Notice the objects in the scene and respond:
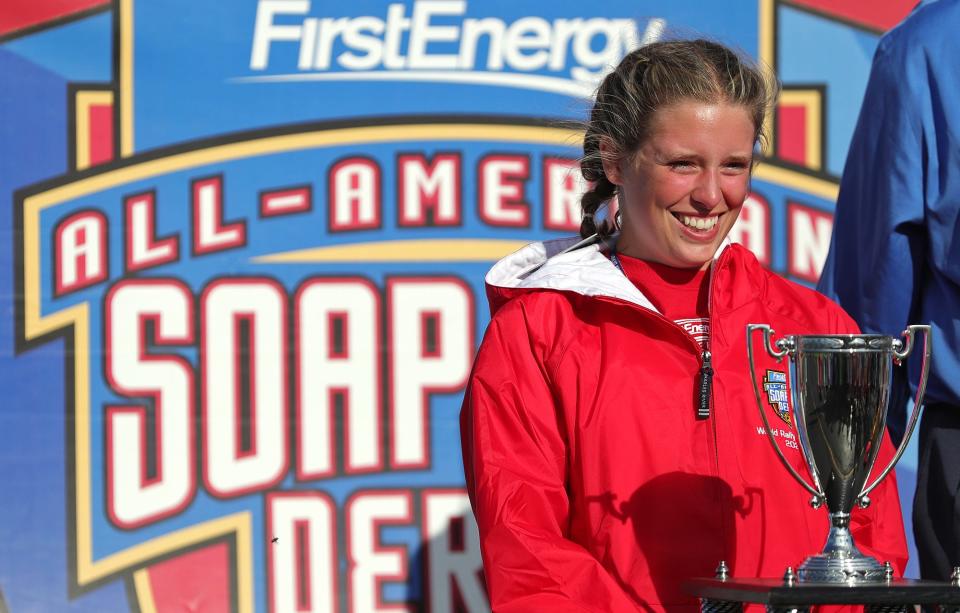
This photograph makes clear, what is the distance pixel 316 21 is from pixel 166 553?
1263mm

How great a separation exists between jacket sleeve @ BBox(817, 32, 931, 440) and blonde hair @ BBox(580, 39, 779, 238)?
1.07ft

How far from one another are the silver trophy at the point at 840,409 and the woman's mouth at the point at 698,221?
31 cm

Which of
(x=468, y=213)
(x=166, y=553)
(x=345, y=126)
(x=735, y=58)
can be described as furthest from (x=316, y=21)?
(x=735, y=58)

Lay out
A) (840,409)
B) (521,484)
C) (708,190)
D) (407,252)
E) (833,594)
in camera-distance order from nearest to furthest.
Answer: (833,594) < (840,409) < (521,484) < (708,190) < (407,252)

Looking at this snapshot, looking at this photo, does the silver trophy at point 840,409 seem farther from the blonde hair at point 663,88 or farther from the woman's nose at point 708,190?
the blonde hair at point 663,88

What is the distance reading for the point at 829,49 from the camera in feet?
11.6

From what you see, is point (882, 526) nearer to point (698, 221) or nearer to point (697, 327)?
point (697, 327)

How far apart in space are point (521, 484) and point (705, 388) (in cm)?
29

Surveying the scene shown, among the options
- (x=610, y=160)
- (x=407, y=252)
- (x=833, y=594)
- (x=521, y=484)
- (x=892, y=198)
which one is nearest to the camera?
(x=833, y=594)

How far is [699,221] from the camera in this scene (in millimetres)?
2039

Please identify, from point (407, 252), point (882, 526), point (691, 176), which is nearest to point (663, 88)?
point (691, 176)

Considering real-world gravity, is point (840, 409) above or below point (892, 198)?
below

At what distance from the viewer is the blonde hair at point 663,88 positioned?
2.03 metres

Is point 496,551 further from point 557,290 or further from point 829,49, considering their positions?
point 829,49
